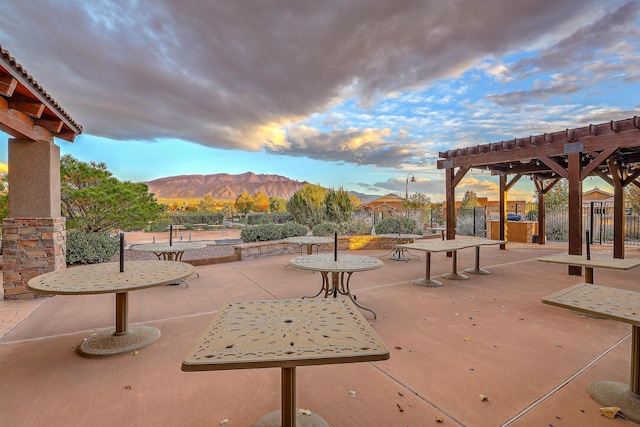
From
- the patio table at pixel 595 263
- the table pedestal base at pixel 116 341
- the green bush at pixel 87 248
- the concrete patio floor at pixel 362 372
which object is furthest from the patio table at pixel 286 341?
the green bush at pixel 87 248

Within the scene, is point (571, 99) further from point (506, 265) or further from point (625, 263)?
point (625, 263)

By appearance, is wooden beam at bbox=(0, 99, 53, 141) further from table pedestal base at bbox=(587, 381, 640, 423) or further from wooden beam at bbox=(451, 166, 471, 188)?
wooden beam at bbox=(451, 166, 471, 188)

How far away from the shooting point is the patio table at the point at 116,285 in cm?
211

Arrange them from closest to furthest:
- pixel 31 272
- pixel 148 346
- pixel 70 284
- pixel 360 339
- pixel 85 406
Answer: pixel 360 339 → pixel 85 406 → pixel 70 284 → pixel 148 346 → pixel 31 272

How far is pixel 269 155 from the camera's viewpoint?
6581 centimetres

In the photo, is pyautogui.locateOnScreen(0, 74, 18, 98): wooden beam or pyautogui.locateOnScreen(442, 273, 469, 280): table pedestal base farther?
pyautogui.locateOnScreen(442, 273, 469, 280): table pedestal base

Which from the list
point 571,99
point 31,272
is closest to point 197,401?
point 31,272

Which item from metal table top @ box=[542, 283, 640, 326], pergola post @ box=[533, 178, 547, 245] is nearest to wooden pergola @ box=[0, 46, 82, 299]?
metal table top @ box=[542, 283, 640, 326]

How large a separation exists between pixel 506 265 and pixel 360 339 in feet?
21.6

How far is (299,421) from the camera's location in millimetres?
1543

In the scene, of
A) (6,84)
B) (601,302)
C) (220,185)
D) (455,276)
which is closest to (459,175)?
(455,276)

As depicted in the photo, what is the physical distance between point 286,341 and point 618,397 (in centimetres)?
216

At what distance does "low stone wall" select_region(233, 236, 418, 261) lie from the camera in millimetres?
7098

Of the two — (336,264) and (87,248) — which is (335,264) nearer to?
(336,264)
